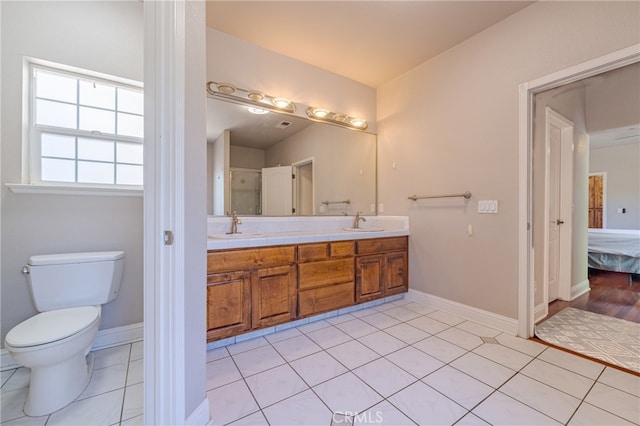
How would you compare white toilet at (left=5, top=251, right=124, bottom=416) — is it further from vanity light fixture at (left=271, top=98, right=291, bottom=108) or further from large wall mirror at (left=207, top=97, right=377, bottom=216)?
vanity light fixture at (left=271, top=98, right=291, bottom=108)

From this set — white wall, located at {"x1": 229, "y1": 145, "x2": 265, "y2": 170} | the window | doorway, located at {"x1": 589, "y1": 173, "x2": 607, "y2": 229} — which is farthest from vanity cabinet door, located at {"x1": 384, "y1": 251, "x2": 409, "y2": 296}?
doorway, located at {"x1": 589, "y1": 173, "x2": 607, "y2": 229}

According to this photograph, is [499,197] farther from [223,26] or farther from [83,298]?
[83,298]

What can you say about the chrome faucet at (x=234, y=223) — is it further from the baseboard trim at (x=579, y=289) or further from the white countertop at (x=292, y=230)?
the baseboard trim at (x=579, y=289)

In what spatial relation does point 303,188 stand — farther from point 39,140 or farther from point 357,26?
point 39,140

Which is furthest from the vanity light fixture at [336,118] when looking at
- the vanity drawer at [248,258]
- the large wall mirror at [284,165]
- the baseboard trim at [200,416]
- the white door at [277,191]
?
the baseboard trim at [200,416]

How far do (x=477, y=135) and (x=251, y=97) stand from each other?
2137mm

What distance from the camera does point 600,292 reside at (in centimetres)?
316

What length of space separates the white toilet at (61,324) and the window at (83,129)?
24.7 inches

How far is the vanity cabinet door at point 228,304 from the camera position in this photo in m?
1.81

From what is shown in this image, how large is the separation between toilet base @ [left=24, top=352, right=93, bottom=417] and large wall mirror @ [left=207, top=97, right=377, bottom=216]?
1.34 m

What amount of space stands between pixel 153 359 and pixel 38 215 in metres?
1.51

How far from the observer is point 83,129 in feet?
6.41

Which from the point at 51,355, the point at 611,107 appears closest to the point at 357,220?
the point at 51,355

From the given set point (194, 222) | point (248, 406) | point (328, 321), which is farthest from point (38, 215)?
point (328, 321)
